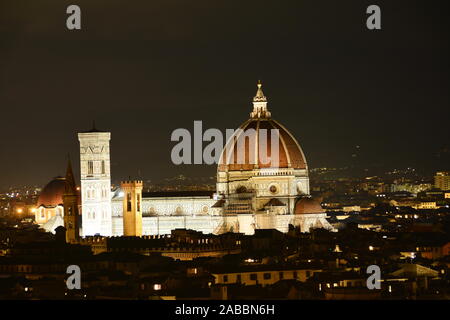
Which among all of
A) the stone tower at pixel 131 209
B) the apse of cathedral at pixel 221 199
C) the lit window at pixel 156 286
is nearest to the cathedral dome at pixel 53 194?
the apse of cathedral at pixel 221 199

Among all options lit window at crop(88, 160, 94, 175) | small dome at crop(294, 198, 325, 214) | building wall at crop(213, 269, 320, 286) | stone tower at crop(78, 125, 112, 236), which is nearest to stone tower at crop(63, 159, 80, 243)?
lit window at crop(88, 160, 94, 175)

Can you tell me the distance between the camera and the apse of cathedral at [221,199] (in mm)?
88250

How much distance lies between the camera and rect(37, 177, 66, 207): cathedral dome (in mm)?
106750

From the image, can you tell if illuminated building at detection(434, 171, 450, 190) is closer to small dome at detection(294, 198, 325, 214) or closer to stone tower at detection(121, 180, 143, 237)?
small dome at detection(294, 198, 325, 214)

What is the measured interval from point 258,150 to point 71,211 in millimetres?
12895

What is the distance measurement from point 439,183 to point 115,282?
140 m

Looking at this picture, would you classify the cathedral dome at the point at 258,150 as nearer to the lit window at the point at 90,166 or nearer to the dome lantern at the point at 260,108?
the dome lantern at the point at 260,108

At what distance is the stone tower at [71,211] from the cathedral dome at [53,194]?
64.4ft

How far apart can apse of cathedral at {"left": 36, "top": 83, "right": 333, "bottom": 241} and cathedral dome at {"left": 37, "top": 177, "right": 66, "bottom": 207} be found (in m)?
14.0

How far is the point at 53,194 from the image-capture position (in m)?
108

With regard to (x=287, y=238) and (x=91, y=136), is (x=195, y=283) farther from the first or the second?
(x=91, y=136)

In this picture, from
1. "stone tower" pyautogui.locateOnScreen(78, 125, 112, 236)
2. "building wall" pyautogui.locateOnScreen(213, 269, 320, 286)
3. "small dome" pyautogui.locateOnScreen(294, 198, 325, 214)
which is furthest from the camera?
"stone tower" pyautogui.locateOnScreen(78, 125, 112, 236)
